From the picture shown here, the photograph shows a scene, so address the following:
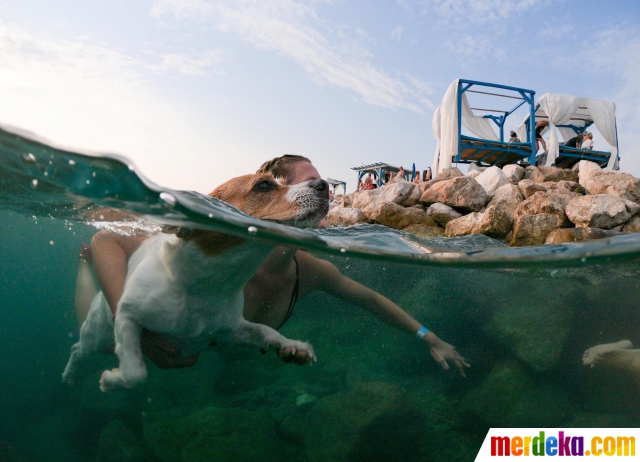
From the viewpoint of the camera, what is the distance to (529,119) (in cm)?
1752

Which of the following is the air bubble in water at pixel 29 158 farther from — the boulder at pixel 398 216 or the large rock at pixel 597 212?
the large rock at pixel 597 212

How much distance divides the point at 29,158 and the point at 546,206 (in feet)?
30.1

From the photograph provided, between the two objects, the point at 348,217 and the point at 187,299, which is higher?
the point at 348,217

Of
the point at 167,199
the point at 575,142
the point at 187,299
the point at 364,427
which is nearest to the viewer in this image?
the point at 187,299

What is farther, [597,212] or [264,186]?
[597,212]

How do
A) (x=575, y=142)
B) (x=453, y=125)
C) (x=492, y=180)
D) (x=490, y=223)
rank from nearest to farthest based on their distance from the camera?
1. (x=490, y=223)
2. (x=492, y=180)
3. (x=453, y=125)
4. (x=575, y=142)

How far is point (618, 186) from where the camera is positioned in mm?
11273

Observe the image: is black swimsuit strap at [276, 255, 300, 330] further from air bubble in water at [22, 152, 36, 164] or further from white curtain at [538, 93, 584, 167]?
white curtain at [538, 93, 584, 167]

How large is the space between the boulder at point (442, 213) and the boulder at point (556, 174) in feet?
19.8

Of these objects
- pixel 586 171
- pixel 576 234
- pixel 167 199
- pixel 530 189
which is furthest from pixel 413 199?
pixel 167 199

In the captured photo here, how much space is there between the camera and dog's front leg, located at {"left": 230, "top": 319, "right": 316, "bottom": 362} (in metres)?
3.00

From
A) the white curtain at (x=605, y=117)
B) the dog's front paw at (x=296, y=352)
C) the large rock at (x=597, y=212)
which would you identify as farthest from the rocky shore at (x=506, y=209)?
the dog's front paw at (x=296, y=352)

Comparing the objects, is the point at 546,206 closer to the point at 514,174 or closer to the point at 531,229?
the point at 531,229

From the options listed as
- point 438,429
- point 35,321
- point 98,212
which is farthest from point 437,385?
point 35,321
